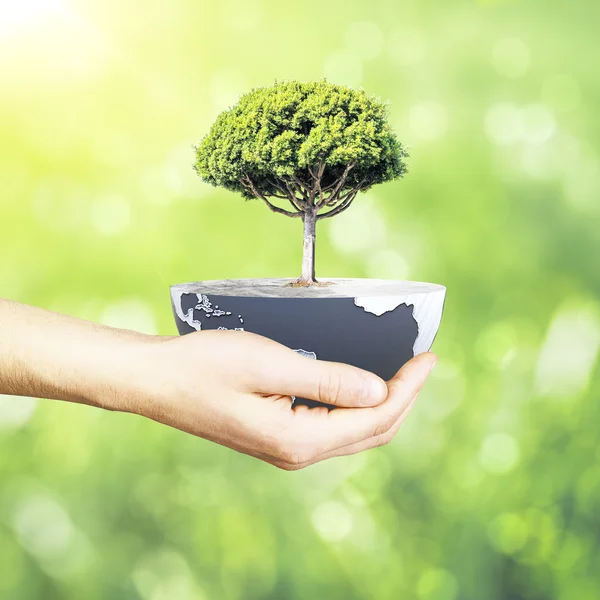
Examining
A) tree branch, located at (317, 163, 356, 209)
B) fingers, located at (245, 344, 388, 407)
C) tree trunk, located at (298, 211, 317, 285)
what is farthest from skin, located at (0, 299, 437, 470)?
Result: tree branch, located at (317, 163, 356, 209)

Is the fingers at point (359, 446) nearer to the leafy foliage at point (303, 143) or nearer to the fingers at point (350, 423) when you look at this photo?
the fingers at point (350, 423)

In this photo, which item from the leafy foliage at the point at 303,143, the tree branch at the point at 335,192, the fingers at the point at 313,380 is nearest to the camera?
the fingers at the point at 313,380

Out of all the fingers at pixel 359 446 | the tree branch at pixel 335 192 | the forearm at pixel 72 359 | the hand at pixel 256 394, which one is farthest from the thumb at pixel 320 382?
the tree branch at pixel 335 192

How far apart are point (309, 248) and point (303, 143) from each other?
29 centimetres

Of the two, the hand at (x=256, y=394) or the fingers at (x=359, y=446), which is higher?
the hand at (x=256, y=394)

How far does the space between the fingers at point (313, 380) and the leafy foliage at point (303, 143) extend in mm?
497

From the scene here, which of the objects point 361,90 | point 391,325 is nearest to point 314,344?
point 391,325

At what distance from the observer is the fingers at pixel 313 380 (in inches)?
47.9

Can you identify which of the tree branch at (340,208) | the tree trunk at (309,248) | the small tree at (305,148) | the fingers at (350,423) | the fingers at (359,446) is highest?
the small tree at (305,148)

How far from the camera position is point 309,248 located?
66.2 inches

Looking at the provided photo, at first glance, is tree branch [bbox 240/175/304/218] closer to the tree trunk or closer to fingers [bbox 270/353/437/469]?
the tree trunk

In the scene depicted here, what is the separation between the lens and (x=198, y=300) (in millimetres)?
1438

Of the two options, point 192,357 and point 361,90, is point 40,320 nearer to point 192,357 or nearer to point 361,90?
point 192,357

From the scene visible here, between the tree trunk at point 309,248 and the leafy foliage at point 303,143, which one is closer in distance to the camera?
the leafy foliage at point 303,143
